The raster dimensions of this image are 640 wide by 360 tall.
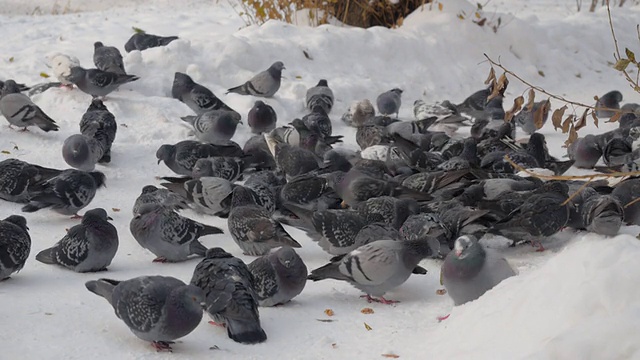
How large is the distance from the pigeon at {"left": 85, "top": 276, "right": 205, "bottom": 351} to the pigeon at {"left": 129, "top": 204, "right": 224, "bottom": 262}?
1.21 meters

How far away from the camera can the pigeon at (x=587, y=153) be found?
8117 millimetres

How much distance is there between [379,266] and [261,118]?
4044 mm

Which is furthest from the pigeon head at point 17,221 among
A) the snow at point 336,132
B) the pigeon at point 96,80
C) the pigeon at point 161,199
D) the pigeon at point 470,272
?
the pigeon at point 96,80

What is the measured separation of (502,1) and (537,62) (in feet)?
19.2

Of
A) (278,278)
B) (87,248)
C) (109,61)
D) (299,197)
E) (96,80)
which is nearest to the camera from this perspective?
(278,278)

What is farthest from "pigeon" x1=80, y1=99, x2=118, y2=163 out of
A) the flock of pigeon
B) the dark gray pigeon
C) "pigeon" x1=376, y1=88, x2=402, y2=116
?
the dark gray pigeon

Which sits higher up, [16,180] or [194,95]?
[16,180]

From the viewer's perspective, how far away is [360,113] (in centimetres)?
950

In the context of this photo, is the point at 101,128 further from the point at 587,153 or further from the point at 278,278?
the point at 587,153

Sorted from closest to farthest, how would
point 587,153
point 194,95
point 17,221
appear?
point 17,221, point 587,153, point 194,95

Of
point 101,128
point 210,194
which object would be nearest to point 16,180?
point 101,128

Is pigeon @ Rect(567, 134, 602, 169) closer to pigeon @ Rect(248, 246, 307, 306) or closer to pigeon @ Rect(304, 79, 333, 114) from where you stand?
pigeon @ Rect(304, 79, 333, 114)

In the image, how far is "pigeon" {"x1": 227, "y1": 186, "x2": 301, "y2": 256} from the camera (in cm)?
563

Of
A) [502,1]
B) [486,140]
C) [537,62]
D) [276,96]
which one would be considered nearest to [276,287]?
Result: [486,140]
